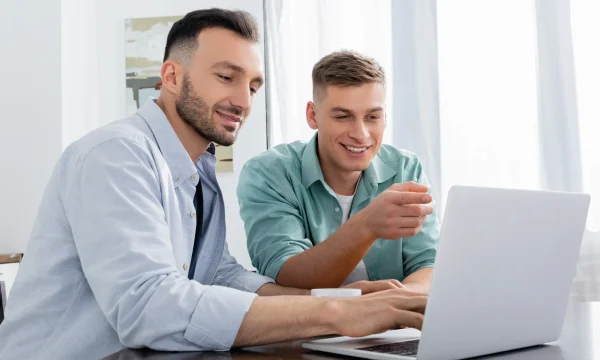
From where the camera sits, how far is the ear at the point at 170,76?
55.9 inches

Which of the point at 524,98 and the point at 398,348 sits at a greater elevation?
the point at 524,98

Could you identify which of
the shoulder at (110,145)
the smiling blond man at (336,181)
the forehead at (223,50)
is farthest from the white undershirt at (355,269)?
the shoulder at (110,145)

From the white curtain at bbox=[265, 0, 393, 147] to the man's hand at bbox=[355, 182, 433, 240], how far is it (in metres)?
1.48

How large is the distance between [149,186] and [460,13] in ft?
6.50

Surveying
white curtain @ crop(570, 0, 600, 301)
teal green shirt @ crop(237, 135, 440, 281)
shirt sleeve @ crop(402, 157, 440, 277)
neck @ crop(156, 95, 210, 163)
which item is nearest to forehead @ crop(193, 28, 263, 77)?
neck @ crop(156, 95, 210, 163)

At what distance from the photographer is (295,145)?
205cm

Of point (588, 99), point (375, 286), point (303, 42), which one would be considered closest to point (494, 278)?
point (375, 286)

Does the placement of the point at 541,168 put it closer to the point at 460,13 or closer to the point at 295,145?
the point at 460,13

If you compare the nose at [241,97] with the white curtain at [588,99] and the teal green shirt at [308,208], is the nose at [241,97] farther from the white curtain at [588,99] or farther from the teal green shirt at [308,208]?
the white curtain at [588,99]

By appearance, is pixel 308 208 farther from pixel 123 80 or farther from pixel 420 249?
pixel 123 80

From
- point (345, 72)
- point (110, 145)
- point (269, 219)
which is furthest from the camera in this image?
point (345, 72)

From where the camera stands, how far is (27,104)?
3119 mm

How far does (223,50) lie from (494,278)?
0.79 m

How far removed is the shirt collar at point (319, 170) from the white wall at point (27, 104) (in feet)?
5.28
